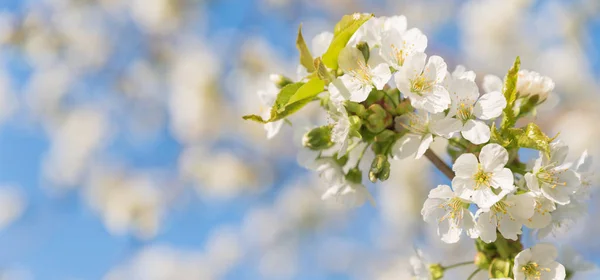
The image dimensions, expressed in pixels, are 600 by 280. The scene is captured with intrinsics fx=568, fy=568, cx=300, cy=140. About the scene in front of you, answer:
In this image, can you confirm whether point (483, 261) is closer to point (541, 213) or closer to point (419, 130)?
point (541, 213)

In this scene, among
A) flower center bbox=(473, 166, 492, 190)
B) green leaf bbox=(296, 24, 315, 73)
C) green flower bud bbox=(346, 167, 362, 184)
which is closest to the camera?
flower center bbox=(473, 166, 492, 190)

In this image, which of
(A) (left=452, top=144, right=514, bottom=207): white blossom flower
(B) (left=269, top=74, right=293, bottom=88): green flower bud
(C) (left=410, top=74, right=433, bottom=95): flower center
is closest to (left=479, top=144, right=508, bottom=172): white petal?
(A) (left=452, top=144, right=514, bottom=207): white blossom flower

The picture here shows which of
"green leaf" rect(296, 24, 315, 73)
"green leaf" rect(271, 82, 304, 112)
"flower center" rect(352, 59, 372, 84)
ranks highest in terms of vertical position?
"green leaf" rect(296, 24, 315, 73)

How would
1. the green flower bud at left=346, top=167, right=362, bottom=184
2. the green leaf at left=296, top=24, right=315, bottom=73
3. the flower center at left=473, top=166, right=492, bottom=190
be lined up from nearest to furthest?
the flower center at left=473, top=166, right=492, bottom=190 < the green leaf at left=296, top=24, right=315, bottom=73 < the green flower bud at left=346, top=167, right=362, bottom=184

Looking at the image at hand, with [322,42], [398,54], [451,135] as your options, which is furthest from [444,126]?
[322,42]

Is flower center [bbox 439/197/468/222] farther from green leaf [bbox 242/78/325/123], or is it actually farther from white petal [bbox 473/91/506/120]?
green leaf [bbox 242/78/325/123]

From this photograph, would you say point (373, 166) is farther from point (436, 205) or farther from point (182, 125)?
point (182, 125)

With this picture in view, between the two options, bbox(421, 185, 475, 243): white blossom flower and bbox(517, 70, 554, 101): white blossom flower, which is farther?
bbox(517, 70, 554, 101): white blossom flower
